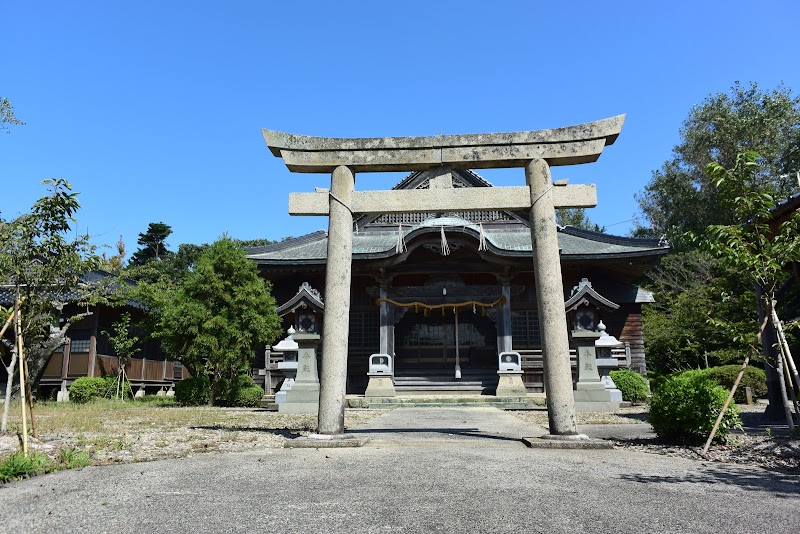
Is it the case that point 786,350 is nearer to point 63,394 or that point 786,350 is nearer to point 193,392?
point 193,392

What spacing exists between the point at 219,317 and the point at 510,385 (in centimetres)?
960

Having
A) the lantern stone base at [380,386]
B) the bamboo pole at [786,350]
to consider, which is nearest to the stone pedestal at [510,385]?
the lantern stone base at [380,386]

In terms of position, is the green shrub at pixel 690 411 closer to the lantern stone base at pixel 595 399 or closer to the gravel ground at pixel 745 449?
the gravel ground at pixel 745 449

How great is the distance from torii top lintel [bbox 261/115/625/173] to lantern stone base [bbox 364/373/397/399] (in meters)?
10.9

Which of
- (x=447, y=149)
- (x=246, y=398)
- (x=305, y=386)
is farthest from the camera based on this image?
(x=246, y=398)

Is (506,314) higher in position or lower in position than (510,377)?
higher

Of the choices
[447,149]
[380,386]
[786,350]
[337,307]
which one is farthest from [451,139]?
[380,386]

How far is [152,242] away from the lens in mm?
50500

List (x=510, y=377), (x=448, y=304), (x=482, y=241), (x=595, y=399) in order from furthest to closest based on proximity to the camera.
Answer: (x=448, y=304), (x=482, y=241), (x=510, y=377), (x=595, y=399)

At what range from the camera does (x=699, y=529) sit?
3219mm

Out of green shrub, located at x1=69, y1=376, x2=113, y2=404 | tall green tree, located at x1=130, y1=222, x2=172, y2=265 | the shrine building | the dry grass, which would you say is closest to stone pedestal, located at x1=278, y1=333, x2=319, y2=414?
the dry grass

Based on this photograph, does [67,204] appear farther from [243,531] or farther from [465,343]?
[465,343]

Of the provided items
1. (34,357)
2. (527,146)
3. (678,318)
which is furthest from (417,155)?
(678,318)

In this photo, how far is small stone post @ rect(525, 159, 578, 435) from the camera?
6926mm
